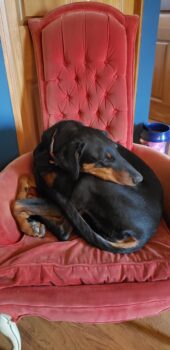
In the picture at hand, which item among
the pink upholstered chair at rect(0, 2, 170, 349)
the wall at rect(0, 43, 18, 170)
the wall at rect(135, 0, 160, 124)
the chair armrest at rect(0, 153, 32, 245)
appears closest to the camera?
the pink upholstered chair at rect(0, 2, 170, 349)

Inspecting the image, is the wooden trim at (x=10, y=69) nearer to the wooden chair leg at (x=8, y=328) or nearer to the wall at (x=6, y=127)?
the wall at (x=6, y=127)

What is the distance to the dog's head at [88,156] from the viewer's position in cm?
107

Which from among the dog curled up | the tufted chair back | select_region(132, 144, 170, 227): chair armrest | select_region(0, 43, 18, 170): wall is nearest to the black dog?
the dog curled up

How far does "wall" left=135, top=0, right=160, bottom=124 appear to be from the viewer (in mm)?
1628

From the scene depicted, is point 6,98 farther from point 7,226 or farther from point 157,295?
point 157,295

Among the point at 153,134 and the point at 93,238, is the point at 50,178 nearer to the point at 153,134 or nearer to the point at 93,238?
the point at 93,238

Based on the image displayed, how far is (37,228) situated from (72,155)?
343mm

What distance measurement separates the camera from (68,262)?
0.98m

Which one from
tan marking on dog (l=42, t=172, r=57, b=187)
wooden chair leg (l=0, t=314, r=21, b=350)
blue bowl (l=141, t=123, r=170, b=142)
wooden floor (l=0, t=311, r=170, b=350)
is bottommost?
wooden floor (l=0, t=311, r=170, b=350)

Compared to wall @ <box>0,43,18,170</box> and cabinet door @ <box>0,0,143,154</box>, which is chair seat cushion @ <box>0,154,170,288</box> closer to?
wall @ <box>0,43,18,170</box>

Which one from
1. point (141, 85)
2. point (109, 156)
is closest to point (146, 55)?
point (141, 85)

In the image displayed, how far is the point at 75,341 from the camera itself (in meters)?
1.24

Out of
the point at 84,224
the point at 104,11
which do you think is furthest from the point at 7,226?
the point at 104,11

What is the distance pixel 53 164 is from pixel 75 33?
26.9 inches
